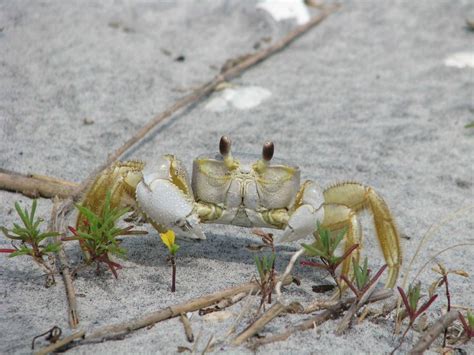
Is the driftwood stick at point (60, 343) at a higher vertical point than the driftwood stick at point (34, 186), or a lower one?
lower

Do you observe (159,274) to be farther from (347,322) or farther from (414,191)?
(414,191)

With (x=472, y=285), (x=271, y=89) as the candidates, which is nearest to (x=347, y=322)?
(x=472, y=285)

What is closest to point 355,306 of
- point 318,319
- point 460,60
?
point 318,319

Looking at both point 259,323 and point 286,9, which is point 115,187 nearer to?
point 259,323

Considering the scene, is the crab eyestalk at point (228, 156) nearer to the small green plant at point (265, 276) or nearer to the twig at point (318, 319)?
the small green plant at point (265, 276)

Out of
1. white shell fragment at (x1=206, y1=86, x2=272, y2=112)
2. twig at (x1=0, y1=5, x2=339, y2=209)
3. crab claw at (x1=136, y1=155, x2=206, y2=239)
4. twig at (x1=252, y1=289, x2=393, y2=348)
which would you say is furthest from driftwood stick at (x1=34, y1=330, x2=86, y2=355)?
white shell fragment at (x1=206, y1=86, x2=272, y2=112)

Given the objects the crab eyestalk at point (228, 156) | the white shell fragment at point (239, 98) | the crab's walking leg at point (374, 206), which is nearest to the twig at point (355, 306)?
the crab's walking leg at point (374, 206)
